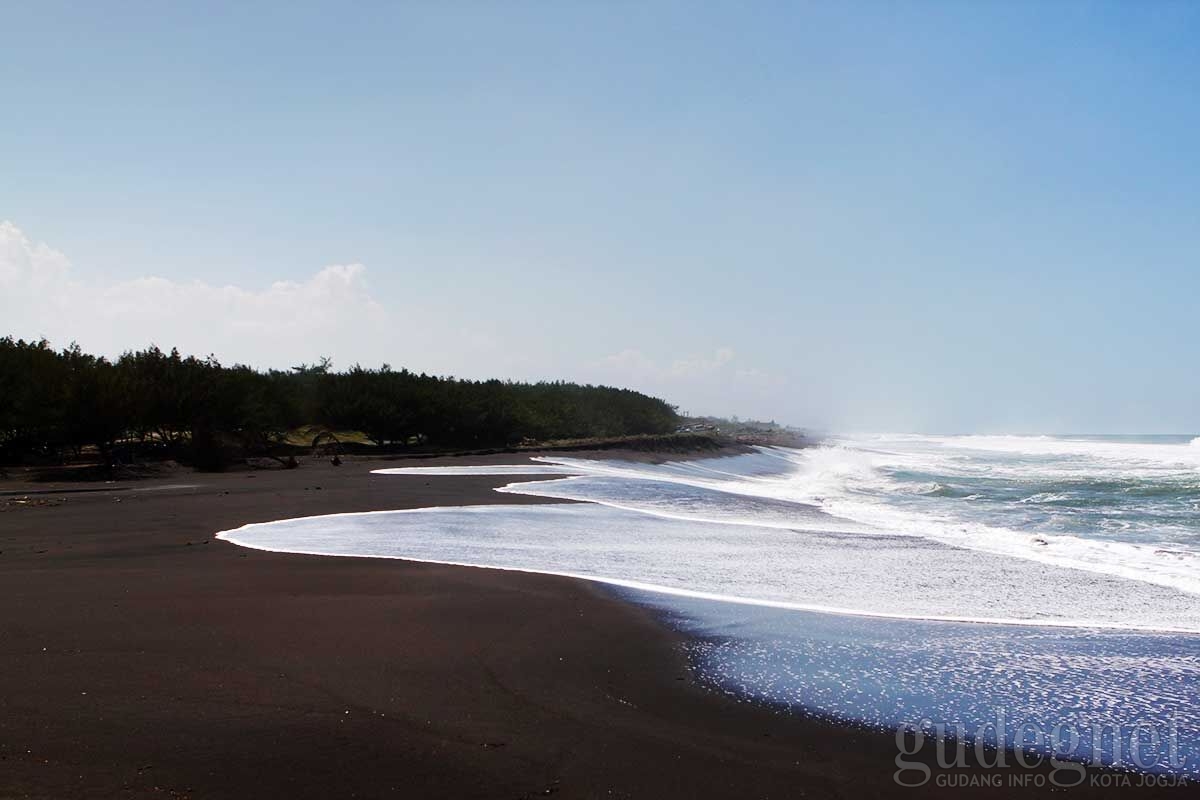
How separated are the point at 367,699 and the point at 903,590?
597 cm

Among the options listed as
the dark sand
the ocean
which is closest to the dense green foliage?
the ocean

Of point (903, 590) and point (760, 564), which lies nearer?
point (903, 590)

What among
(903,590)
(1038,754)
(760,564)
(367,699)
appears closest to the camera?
(1038,754)

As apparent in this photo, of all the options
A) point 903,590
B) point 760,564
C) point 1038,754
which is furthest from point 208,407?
point 1038,754

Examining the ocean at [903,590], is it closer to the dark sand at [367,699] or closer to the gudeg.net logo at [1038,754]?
the gudeg.net logo at [1038,754]

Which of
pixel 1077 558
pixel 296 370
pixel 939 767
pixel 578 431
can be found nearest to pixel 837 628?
pixel 939 767

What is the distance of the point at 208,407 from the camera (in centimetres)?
2739

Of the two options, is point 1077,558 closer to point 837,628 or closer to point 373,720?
point 837,628

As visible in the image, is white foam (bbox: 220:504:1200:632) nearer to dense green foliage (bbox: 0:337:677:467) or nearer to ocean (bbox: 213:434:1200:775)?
ocean (bbox: 213:434:1200:775)

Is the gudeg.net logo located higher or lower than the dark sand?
lower

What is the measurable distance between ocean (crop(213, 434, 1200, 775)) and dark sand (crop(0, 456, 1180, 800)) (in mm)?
719

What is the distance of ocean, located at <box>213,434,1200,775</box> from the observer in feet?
16.3

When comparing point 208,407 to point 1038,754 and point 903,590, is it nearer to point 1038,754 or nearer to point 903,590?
point 903,590

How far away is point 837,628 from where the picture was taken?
22.3 feet
